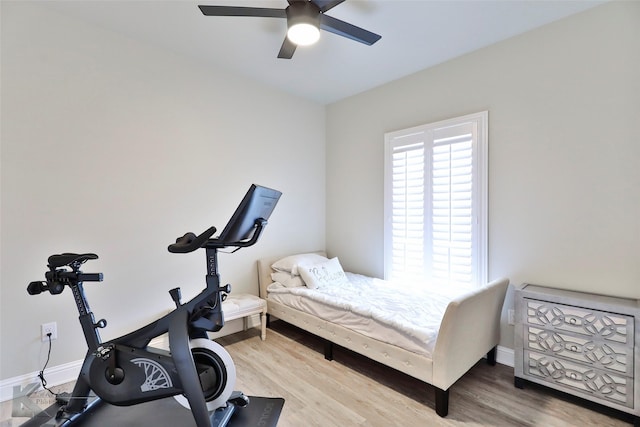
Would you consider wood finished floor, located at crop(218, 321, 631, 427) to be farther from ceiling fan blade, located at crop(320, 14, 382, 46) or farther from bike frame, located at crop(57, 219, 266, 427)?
ceiling fan blade, located at crop(320, 14, 382, 46)

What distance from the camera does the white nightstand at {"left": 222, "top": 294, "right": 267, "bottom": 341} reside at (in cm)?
288

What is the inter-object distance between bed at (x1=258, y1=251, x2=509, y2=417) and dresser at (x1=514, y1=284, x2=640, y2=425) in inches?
9.8

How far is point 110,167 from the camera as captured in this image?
2564 millimetres

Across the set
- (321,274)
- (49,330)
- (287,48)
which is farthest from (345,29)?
(49,330)

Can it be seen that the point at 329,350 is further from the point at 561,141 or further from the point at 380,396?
the point at 561,141

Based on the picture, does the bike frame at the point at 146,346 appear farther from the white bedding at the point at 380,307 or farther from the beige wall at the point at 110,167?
the white bedding at the point at 380,307

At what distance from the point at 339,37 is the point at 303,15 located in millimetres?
778

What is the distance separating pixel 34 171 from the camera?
2.25 meters

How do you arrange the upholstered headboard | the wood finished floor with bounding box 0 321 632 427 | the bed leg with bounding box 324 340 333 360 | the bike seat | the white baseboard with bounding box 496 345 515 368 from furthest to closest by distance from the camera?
the upholstered headboard < the bed leg with bounding box 324 340 333 360 < the white baseboard with bounding box 496 345 515 368 < the wood finished floor with bounding box 0 321 632 427 < the bike seat

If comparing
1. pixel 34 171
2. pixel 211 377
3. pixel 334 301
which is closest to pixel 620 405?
pixel 334 301

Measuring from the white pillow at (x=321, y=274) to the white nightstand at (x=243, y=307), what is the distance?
1.59 ft

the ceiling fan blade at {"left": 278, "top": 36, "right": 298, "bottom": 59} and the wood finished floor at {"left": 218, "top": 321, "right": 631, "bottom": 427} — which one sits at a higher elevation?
the ceiling fan blade at {"left": 278, "top": 36, "right": 298, "bottom": 59}

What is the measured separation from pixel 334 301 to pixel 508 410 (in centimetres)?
139
